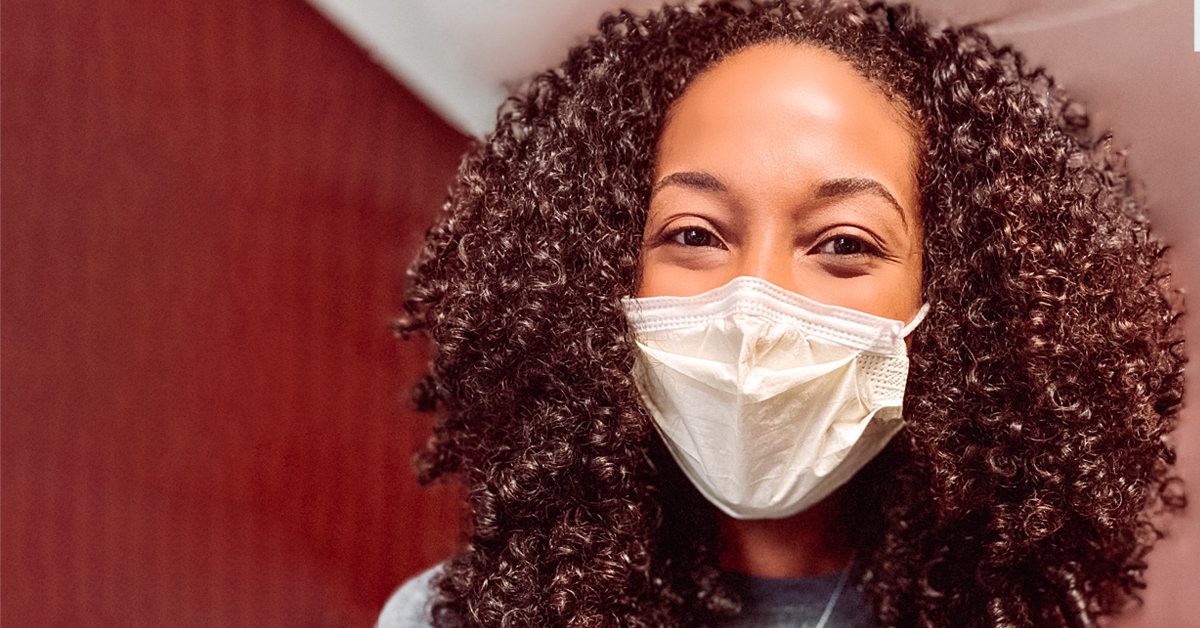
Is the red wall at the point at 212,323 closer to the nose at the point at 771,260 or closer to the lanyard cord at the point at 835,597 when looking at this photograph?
the lanyard cord at the point at 835,597

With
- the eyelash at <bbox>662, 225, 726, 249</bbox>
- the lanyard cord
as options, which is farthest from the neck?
the eyelash at <bbox>662, 225, 726, 249</bbox>

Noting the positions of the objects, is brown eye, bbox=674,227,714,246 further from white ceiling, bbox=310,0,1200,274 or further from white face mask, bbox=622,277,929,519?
white ceiling, bbox=310,0,1200,274

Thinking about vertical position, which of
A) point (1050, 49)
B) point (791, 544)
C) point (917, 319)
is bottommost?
point (791, 544)

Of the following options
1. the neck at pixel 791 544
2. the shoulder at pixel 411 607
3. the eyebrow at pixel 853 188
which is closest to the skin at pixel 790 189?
the eyebrow at pixel 853 188

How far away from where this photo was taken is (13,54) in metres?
1.07

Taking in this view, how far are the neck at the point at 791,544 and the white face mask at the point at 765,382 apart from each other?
13 centimetres

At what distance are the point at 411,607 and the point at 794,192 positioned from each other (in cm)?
78

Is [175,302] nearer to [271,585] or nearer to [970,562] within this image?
[271,585]

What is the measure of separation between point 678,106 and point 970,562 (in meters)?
0.71

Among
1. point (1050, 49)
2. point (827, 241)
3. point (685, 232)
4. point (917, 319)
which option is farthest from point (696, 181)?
point (1050, 49)

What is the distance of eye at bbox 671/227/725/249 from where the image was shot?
3.64 ft

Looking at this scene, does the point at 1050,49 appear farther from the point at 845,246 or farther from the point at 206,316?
the point at 206,316

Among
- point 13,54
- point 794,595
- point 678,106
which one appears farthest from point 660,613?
point 13,54

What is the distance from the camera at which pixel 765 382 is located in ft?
3.35
